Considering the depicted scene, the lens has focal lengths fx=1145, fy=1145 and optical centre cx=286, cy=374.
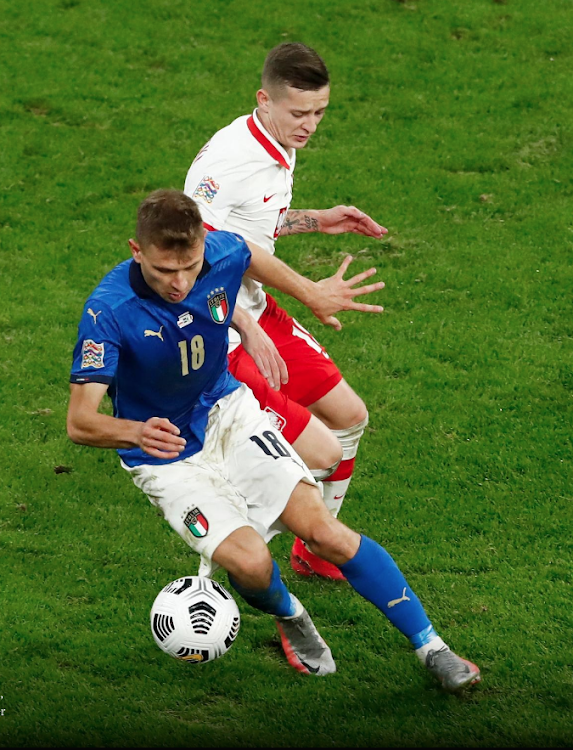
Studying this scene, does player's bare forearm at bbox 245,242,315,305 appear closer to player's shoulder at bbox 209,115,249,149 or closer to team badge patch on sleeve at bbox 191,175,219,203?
team badge patch on sleeve at bbox 191,175,219,203

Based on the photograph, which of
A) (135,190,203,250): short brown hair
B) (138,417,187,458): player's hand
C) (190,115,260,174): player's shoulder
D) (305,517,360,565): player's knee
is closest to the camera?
(138,417,187,458): player's hand

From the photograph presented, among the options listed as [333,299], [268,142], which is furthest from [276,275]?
[268,142]

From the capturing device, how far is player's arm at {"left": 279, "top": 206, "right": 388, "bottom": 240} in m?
6.79

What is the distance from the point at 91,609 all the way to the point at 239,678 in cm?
99

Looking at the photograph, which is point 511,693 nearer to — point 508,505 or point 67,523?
point 508,505

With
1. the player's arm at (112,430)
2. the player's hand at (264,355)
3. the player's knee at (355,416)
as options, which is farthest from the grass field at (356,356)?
the player's arm at (112,430)

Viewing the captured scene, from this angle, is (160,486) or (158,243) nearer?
(158,243)

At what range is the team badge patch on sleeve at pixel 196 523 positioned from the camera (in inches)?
209

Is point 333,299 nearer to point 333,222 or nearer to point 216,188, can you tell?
point 216,188

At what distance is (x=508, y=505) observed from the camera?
277 inches

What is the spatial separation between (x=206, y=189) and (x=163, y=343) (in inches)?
49.2

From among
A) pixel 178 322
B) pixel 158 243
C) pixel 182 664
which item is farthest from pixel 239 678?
pixel 158 243

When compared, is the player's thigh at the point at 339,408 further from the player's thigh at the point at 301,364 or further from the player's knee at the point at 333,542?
the player's knee at the point at 333,542

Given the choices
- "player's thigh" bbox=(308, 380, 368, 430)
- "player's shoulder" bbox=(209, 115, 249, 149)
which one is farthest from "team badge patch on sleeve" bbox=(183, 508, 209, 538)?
"player's shoulder" bbox=(209, 115, 249, 149)
